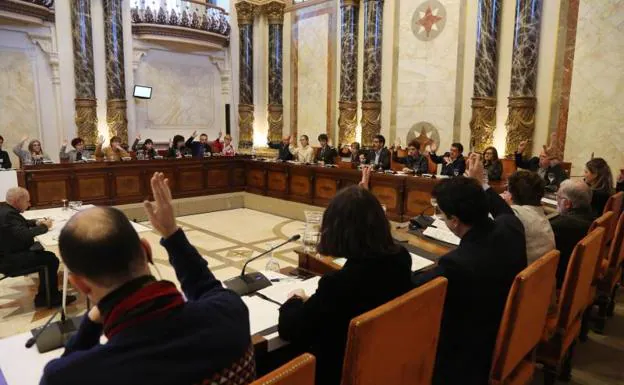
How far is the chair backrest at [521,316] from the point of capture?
6.17 feet

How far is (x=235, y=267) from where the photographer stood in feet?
17.8

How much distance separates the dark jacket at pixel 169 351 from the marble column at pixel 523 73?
24.5 feet

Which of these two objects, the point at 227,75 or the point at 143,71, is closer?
the point at 143,71

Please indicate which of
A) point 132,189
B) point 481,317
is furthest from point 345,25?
point 481,317

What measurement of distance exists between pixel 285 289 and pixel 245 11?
35.1 feet

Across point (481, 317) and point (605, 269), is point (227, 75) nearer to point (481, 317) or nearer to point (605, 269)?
point (605, 269)

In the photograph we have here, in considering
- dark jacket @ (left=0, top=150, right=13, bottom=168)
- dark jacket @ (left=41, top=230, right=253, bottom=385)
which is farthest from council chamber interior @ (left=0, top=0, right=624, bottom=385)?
Answer: dark jacket @ (left=0, top=150, right=13, bottom=168)

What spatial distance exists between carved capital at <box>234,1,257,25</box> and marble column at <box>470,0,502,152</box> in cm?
577

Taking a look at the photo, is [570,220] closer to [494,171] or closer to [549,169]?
[549,169]

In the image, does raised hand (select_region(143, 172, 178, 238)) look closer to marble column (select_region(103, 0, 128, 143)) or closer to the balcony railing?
marble column (select_region(103, 0, 128, 143))

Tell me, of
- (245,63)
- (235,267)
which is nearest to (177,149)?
(245,63)

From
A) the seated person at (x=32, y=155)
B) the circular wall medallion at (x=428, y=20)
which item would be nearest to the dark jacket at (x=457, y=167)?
the circular wall medallion at (x=428, y=20)

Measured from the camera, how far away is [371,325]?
4.54ft

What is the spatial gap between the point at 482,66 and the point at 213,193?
5.36m
